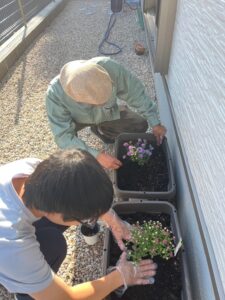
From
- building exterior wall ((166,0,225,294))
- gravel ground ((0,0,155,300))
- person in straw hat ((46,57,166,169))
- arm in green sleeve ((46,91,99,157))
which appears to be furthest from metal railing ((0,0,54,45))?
building exterior wall ((166,0,225,294))

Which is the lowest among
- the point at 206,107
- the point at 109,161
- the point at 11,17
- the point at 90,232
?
the point at 90,232

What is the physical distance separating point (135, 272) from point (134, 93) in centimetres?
127

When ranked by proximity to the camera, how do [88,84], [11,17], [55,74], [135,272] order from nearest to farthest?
[135,272]
[88,84]
[55,74]
[11,17]

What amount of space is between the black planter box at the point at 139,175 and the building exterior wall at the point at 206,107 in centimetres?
17

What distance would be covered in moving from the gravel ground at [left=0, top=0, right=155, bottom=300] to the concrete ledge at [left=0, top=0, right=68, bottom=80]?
0.29 ft

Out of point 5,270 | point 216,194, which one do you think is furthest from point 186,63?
point 5,270

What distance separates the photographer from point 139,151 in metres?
2.12

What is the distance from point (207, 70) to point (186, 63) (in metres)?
0.62

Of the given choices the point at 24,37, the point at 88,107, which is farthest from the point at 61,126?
the point at 24,37

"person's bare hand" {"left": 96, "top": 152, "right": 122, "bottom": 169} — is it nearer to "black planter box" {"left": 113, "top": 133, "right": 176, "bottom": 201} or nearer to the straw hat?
"black planter box" {"left": 113, "top": 133, "right": 176, "bottom": 201}

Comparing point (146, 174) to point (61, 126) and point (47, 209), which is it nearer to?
point (61, 126)

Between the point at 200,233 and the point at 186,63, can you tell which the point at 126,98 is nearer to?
the point at 186,63

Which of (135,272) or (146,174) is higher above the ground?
(135,272)

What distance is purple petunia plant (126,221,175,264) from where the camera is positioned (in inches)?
62.3
